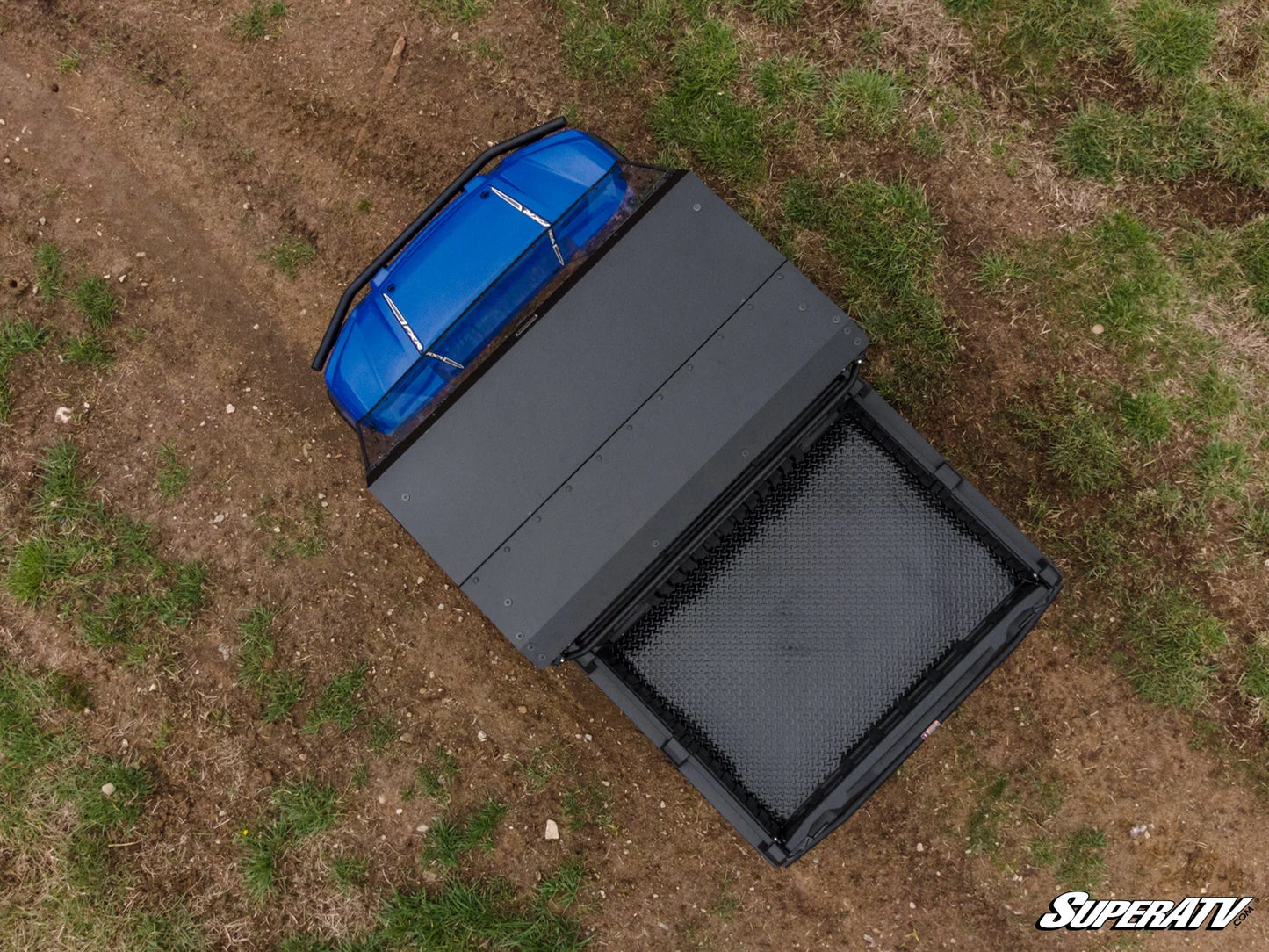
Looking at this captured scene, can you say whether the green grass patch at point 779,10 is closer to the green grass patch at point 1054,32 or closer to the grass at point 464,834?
the green grass patch at point 1054,32

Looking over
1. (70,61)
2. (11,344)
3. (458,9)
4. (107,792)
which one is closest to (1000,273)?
(458,9)

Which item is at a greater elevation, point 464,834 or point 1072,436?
point 1072,436

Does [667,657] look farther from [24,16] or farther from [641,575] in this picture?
[24,16]

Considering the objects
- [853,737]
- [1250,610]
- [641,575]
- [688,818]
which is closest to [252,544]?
[641,575]

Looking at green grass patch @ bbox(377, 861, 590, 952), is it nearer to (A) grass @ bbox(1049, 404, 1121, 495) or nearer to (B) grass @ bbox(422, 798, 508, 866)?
(B) grass @ bbox(422, 798, 508, 866)

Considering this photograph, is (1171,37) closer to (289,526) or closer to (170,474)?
(289,526)
